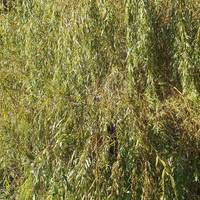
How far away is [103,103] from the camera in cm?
328

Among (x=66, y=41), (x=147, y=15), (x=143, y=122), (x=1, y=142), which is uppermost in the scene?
(x=147, y=15)

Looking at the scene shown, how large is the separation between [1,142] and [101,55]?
0.99 m

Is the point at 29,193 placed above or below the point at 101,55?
below

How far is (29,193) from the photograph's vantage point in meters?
3.31

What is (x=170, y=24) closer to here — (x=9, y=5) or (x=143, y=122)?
(x=143, y=122)

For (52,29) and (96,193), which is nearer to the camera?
(96,193)

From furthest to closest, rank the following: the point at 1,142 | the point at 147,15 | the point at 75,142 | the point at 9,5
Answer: the point at 9,5 → the point at 1,142 → the point at 147,15 → the point at 75,142

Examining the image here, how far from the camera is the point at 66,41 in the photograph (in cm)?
375

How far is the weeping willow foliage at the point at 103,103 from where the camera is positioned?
3158 mm

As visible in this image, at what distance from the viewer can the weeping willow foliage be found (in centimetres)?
316

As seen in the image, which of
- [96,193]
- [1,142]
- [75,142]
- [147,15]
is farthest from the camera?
[1,142]

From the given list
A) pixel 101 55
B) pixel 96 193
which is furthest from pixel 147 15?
pixel 96 193

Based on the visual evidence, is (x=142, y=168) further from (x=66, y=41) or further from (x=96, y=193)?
Answer: (x=66, y=41)

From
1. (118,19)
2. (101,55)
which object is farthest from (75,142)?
(118,19)
